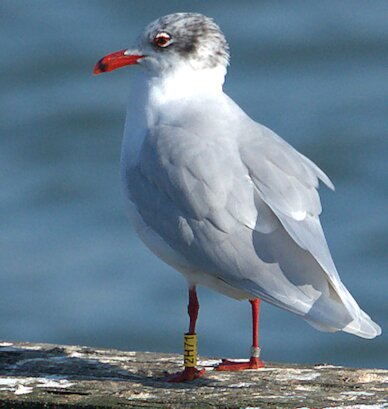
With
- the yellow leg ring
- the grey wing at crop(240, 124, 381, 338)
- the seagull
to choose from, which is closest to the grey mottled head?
the seagull

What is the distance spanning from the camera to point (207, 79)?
16.3ft

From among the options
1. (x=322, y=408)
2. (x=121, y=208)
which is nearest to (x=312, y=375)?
(x=322, y=408)

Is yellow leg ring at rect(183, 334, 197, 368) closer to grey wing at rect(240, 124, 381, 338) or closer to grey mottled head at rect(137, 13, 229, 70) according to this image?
grey wing at rect(240, 124, 381, 338)

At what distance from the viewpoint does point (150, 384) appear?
14.1ft

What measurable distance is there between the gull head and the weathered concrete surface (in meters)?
1.00

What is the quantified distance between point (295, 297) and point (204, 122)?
2.20 feet

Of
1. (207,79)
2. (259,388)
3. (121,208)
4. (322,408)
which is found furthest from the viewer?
(121,208)

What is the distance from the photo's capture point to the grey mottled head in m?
4.96

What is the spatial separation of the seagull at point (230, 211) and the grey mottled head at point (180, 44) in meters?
0.18

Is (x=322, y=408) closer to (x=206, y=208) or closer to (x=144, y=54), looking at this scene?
(x=206, y=208)

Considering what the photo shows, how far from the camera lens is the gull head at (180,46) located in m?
4.96

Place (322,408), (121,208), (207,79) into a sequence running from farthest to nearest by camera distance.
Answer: (121,208)
(207,79)
(322,408)

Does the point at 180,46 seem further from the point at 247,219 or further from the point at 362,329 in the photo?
the point at 362,329

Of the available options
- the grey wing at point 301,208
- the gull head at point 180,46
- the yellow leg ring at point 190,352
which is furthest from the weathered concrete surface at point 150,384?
the gull head at point 180,46
